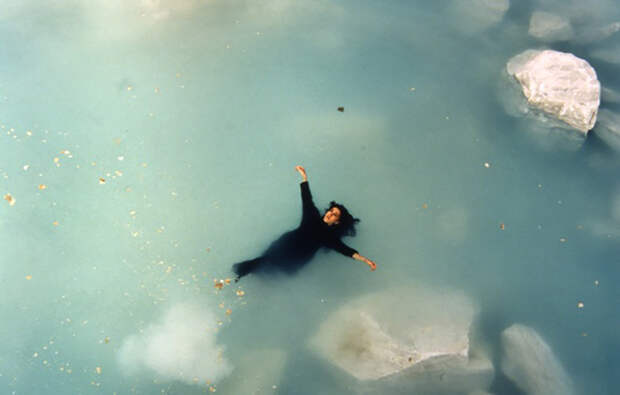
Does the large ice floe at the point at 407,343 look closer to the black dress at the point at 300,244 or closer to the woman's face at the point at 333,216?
the black dress at the point at 300,244

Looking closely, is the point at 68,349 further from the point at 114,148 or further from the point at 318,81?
the point at 318,81

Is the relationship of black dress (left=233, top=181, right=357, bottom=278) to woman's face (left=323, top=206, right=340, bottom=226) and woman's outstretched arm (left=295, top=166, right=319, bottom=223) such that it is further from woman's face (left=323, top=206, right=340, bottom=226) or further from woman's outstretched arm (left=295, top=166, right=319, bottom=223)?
woman's face (left=323, top=206, right=340, bottom=226)

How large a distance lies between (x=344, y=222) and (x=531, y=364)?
181cm

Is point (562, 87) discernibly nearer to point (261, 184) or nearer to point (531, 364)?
point (531, 364)

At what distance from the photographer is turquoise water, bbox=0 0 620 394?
3510 mm

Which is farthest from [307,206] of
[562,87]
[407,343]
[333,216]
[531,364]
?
[562,87]

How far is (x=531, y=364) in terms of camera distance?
3475 millimetres

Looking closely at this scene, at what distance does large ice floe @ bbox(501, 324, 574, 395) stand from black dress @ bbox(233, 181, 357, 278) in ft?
5.10

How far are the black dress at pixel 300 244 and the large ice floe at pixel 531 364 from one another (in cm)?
155

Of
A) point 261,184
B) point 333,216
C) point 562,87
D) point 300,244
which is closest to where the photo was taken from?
point 333,216

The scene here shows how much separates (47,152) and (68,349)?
1.78 meters

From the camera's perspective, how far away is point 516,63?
472 cm

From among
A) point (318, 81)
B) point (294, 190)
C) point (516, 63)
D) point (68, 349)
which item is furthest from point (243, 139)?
point (516, 63)

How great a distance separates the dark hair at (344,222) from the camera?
368cm
